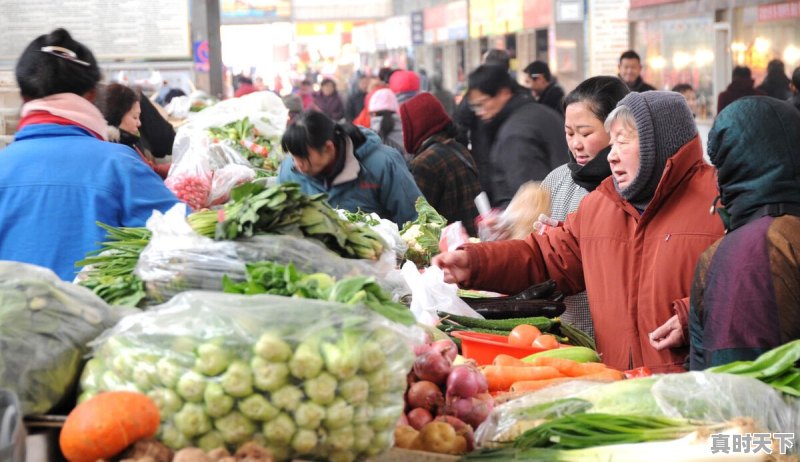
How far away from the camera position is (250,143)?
7980 mm

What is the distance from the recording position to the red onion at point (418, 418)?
2854 millimetres

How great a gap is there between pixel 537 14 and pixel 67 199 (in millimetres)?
23180

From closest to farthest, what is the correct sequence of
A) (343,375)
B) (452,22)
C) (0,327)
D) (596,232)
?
(343,375)
(0,327)
(596,232)
(452,22)

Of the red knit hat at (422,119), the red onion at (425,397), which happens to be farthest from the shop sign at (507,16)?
the red onion at (425,397)

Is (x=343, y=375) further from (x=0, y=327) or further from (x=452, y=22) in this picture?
(x=452, y=22)

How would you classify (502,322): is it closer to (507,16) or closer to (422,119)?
(422,119)

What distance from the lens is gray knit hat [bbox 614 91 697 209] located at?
390cm

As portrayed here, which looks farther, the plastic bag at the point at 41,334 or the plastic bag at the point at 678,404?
the plastic bag at the point at 678,404

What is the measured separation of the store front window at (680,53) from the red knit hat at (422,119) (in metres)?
12.4

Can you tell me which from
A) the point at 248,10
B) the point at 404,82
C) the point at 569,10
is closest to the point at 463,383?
the point at 404,82

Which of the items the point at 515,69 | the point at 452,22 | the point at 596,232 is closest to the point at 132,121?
the point at 596,232

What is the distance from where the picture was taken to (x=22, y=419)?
2352mm

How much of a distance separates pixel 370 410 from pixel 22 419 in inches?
29.9

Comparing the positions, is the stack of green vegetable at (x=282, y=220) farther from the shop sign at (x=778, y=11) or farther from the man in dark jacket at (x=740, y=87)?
the shop sign at (x=778, y=11)
